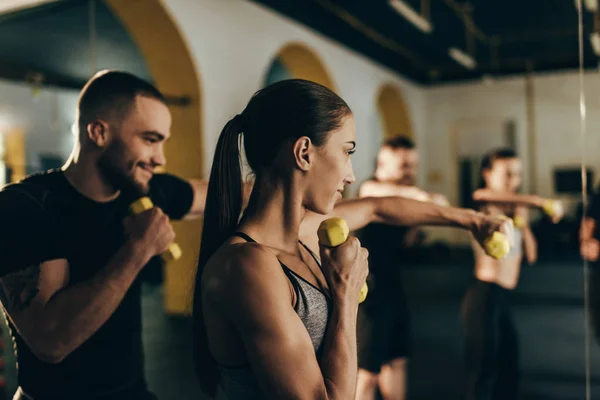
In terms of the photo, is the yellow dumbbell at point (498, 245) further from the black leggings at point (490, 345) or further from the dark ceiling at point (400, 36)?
the dark ceiling at point (400, 36)

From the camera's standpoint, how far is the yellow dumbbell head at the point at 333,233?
2.98 ft

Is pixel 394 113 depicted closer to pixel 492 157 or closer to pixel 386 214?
pixel 492 157

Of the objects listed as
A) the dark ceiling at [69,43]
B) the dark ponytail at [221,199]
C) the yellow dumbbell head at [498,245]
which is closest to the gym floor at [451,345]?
the dark ponytail at [221,199]

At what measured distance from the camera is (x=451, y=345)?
4352mm

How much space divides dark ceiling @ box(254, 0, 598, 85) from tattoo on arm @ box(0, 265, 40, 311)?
13.8 ft

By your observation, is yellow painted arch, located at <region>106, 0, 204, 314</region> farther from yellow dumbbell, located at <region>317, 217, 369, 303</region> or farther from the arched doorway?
yellow dumbbell, located at <region>317, 217, 369, 303</region>

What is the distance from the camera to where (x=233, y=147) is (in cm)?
99

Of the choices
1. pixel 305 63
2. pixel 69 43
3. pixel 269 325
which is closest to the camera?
pixel 269 325

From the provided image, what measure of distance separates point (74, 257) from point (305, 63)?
4.88 meters

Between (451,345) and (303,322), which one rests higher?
(303,322)

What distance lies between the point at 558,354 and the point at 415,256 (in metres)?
5.09

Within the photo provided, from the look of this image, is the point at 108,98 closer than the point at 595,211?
Yes

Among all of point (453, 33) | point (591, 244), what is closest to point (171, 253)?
point (591, 244)

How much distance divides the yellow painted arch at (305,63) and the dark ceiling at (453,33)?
0.31 meters
